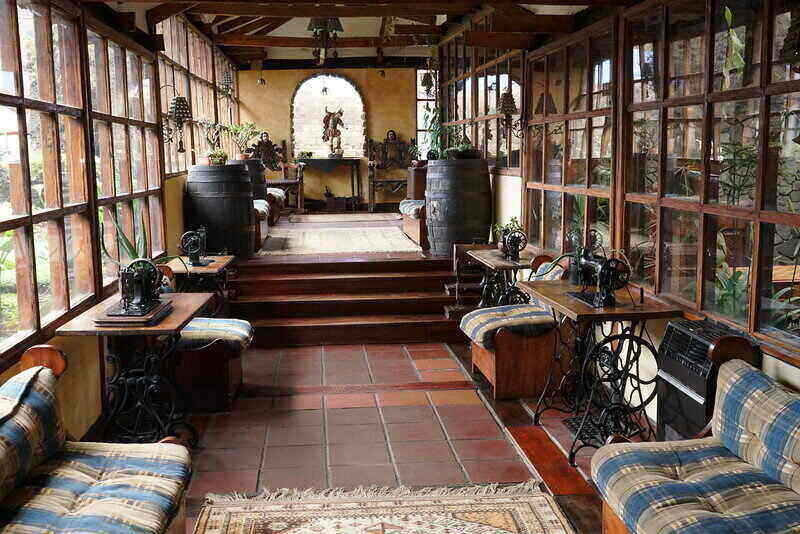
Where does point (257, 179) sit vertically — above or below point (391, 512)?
above

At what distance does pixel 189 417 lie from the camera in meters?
4.54

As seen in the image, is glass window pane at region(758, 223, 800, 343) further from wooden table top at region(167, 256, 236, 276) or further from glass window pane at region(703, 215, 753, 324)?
wooden table top at region(167, 256, 236, 276)

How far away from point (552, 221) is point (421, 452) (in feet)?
8.73

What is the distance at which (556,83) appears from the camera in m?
5.86

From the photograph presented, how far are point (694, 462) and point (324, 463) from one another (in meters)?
1.81

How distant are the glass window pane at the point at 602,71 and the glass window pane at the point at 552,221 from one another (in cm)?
97

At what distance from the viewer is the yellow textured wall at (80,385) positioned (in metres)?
3.65

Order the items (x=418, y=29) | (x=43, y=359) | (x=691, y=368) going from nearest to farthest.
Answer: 1. (x=43, y=359)
2. (x=691, y=368)
3. (x=418, y=29)

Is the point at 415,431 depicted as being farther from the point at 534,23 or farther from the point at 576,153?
the point at 534,23

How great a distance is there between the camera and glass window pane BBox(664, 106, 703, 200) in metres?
3.75

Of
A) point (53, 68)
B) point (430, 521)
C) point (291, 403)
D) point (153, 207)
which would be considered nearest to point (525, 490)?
point (430, 521)

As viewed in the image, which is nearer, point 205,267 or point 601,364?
point 601,364

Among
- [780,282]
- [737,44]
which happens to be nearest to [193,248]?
[737,44]

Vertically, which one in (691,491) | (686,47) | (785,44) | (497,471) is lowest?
(497,471)
